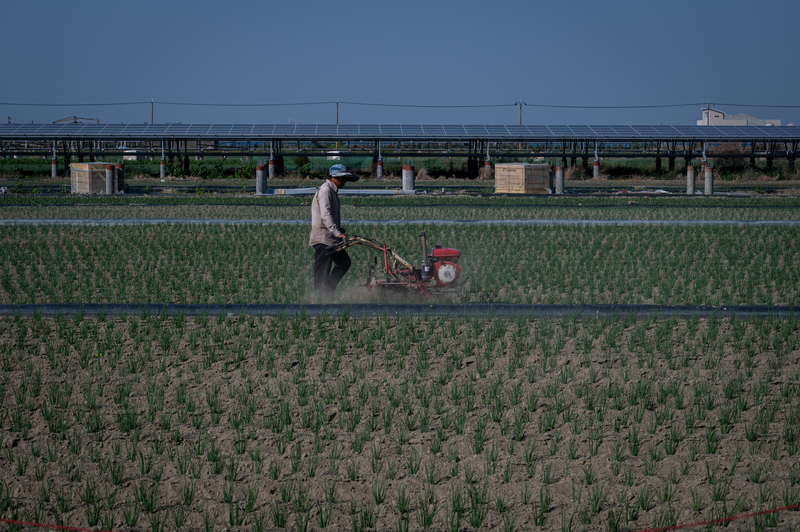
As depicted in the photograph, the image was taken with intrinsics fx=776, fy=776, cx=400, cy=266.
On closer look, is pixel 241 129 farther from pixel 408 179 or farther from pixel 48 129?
pixel 408 179

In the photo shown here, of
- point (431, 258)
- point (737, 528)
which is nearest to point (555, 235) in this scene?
point (431, 258)

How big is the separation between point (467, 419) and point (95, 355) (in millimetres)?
3404

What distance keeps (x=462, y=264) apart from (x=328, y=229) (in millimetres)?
3756

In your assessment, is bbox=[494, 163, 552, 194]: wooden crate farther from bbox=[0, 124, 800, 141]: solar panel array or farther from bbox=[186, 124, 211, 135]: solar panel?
bbox=[186, 124, 211, 135]: solar panel

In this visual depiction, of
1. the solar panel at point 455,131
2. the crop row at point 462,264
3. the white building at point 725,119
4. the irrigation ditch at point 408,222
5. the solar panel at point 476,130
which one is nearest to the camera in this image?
the crop row at point 462,264

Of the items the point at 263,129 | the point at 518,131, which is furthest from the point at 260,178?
the point at 518,131

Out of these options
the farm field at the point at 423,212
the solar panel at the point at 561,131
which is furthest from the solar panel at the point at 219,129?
the farm field at the point at 423,212

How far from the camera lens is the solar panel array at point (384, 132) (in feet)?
152

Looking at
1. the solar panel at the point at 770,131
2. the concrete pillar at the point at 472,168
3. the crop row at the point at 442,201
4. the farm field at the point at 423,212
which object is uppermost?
the solar panel at the point at 770,131

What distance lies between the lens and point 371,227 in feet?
56.9

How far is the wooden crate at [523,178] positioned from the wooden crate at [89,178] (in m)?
15.8

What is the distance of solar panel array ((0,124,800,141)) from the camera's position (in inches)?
1820

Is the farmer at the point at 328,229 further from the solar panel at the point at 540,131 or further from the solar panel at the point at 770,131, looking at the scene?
the solar panel at the point at 770,131

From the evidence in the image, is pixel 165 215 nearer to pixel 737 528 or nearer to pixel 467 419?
pixel 467 419
